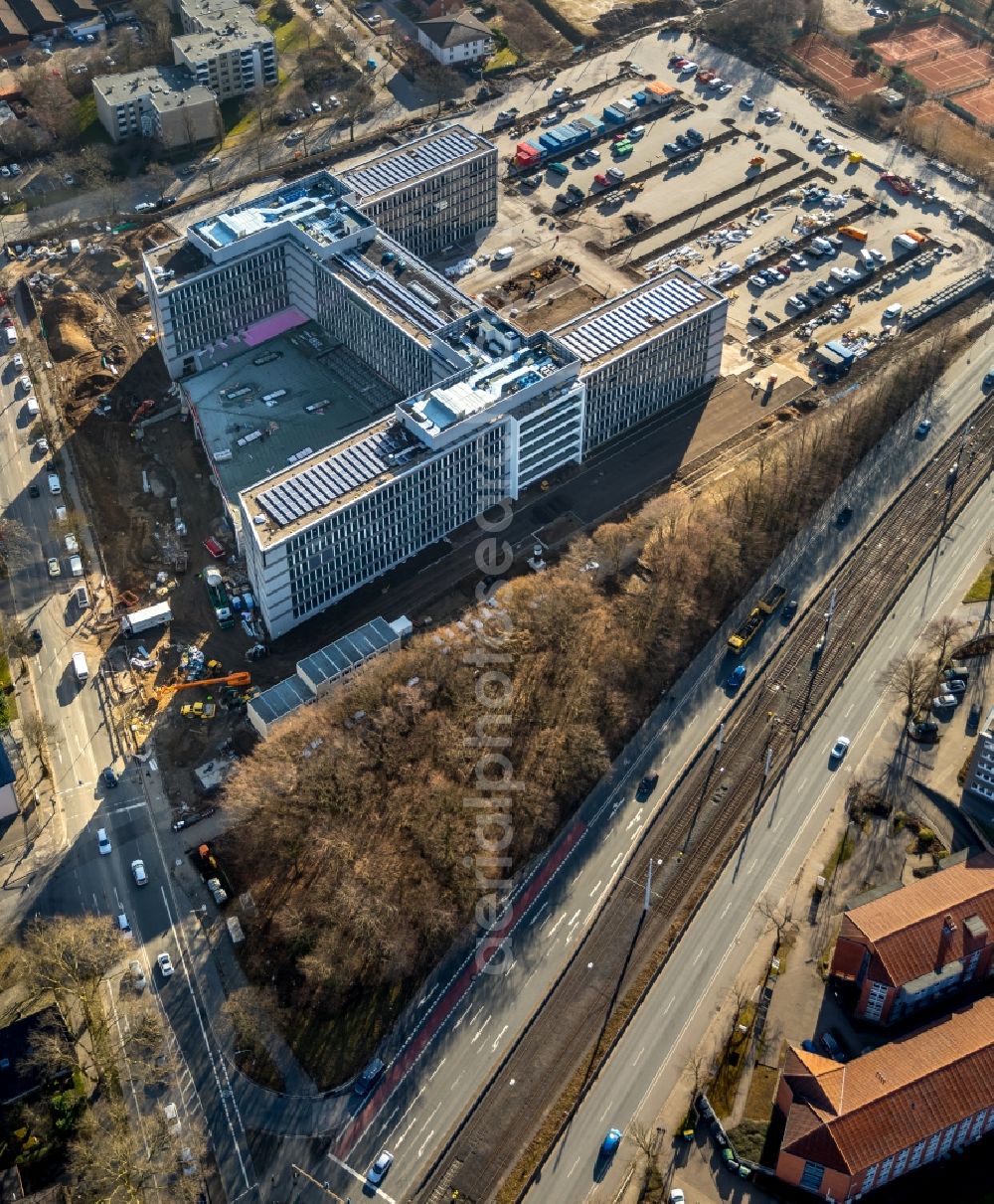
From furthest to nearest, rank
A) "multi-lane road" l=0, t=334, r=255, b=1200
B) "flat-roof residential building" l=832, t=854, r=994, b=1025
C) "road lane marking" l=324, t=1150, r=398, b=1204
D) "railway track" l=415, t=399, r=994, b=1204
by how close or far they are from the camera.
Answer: "flat-roof residential building" l=832, t=854, r=994, b=1025 < "multi-lane road" l=0, t=334, r=255, b=1200 < "railway track" l=415, t=399, r=994, b=1204 < "road lane marking" l=324, t=1150, r=398, b=1204

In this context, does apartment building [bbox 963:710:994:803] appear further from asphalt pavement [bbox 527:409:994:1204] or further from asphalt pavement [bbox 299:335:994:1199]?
asphalt pavement [bbox 299:335:994:1199]

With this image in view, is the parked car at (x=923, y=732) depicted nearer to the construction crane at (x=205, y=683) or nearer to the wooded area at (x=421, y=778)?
the wooded area at (x=421, y=778)

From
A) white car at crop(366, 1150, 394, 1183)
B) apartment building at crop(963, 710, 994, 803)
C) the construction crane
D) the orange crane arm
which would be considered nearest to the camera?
white car at crop(366, 1150, 394, 1183)

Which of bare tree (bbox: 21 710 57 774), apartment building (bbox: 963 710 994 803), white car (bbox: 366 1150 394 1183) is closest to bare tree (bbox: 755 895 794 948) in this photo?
apartment building (bbox: 963 710 994 803)

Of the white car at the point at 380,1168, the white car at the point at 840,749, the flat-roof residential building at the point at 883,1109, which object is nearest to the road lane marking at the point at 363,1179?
the white car at the point at 380,1168

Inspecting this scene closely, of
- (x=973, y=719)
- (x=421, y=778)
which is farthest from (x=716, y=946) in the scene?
(x=973, y=719)

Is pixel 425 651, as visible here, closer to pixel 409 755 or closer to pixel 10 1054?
pixel 409 755

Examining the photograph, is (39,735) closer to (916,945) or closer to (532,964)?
(532,964)

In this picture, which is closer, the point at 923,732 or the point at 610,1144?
the point at 610,1144
